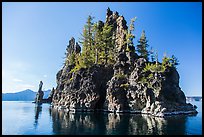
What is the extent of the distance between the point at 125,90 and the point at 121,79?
4.33m

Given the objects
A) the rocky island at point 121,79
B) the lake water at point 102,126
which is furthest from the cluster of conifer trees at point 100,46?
the lake water at point 102,126

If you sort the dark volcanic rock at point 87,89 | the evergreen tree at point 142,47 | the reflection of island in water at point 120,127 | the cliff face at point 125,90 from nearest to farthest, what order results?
the reflection of island in water at point 120,127 < the cliff face at point 125,90 < the dark volcanic rock at point 87,89 < the evergreen tree at point 142,47

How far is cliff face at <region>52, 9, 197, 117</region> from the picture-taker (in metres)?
65.6

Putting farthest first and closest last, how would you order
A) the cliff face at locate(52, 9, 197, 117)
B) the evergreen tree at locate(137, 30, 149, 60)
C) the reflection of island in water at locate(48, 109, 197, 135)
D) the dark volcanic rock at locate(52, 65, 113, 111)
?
the evergreen tree at locate(137, 30, 149, 60), the dark volcanic rock at locate(52, 65, 113, 111), the cliff face at locate(52, 9, 197, 117), the reflection of island in water at locate(48, 109, 197, 135)

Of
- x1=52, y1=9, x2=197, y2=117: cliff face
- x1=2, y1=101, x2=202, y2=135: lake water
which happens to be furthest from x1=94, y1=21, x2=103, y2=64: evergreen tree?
x1=2, y1=101, x2=202, y2=135: lake water

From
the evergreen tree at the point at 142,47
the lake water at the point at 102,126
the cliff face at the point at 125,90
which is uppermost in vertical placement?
the evergreen tree at the point at 142,47

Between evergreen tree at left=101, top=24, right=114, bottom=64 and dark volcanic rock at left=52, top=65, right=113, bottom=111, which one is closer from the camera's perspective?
dark volcanic rock at left=52, top=65, right=113, bottom=111

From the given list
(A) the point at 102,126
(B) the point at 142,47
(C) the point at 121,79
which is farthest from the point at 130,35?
(A) the point at 102,126

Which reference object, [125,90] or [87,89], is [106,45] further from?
[125,90]

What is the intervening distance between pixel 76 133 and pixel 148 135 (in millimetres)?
11312

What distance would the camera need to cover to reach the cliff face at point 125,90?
215ft

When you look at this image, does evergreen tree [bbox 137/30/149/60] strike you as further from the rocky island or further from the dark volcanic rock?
the dark volcanic rock

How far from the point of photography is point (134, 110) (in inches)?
2702

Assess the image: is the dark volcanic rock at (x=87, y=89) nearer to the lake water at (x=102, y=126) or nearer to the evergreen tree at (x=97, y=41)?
the evergreen tree at (x=97, y=41)
